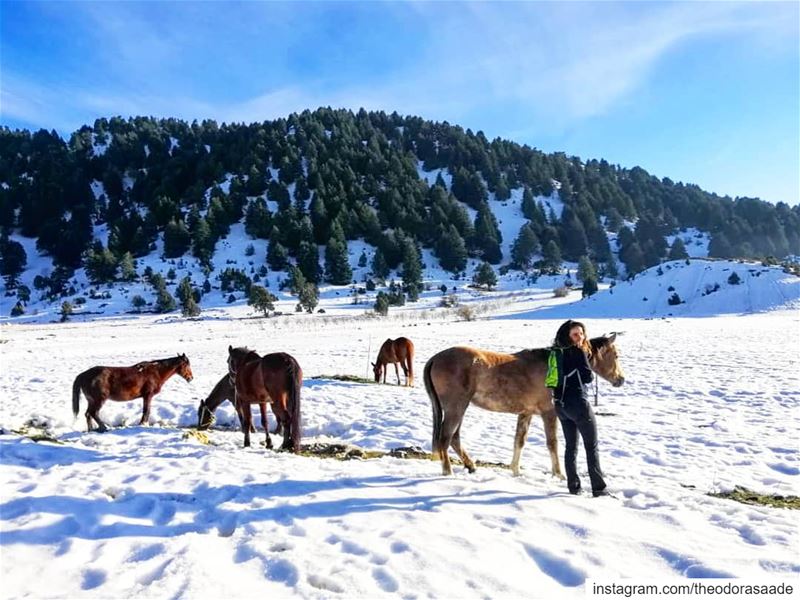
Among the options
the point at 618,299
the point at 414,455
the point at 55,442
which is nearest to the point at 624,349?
the point at 414,455

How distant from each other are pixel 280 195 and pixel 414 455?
357 feet

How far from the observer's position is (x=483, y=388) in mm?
6918

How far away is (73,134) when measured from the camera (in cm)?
15212

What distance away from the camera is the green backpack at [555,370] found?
6129 mm

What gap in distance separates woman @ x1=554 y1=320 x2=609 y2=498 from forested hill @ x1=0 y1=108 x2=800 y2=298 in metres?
80.5

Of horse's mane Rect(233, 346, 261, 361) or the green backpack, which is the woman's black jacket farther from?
horse's mane Rect(233, 346, 261, 361)

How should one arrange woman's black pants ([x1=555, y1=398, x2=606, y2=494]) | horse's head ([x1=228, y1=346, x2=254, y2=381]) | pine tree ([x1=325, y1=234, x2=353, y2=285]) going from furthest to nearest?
pine tree ([x1=325, y1=234, x2=353, y2=285]), horse's head ([x1=228, y1=346, x2=254, y2=381]), woman's black pants ([x1=555, y1=398, x2=606, y2=494])

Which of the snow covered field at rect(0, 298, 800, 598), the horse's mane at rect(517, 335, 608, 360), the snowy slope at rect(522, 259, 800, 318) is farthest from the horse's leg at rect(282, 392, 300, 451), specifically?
the snowy slope at rect(522, 259, 800, 318)

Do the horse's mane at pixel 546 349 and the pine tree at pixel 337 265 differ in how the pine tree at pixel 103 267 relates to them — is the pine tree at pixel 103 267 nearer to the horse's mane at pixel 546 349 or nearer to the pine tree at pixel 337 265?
the pine tree at pixel 337 265

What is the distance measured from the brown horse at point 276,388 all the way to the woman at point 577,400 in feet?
14.2

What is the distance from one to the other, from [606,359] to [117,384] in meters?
9.96

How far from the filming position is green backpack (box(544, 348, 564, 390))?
6.13 m

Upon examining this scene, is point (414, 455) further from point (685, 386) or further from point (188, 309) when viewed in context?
point (188, 309)

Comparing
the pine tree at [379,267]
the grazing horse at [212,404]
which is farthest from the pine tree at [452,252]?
the grazing horse at [212,404]
